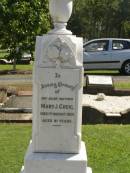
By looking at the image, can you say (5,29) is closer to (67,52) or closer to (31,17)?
(31,17)

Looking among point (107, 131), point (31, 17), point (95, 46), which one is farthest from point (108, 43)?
point (107, 131)

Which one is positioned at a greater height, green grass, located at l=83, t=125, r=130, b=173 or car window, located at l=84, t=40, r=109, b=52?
green grass, located at l=83, t=125, r=130, b=173

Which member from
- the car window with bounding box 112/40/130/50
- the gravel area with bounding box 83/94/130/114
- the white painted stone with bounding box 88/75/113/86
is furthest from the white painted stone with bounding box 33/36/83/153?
the car window with bounding box 112/40/130/50

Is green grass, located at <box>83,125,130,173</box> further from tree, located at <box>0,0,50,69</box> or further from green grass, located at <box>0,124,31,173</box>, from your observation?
tree, located at <box>0,0,50,69</box>

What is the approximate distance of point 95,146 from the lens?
911 cm

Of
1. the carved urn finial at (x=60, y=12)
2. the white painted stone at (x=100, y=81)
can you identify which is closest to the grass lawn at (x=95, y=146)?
the carved urn finial at (x=60, y=12)

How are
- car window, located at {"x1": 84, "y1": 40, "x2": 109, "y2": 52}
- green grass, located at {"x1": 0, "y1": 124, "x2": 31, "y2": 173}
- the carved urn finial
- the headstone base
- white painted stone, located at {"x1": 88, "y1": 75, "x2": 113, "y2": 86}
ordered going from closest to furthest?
the headstone base → the carved urn finial → green grass, located at {"x1": 0, "y1": 124, "x2": 31, "y2": 173} → white painted stone, located at {"x1": 88, "y1": 75, "x2": 113, "y2": 86} → car window, located at {"x1": 84, "y1": 40, "x2": 109, "y2": 52}

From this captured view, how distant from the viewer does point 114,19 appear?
194ft

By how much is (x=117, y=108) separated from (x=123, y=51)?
1139cm

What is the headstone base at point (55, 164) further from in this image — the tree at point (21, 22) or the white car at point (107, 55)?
the tree at point (21, 22)

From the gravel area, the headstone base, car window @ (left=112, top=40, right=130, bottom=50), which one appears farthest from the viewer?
car window @ (left=112, top=40, right=130, bottom=50)

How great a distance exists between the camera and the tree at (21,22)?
25016mm

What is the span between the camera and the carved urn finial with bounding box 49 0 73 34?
6605mm

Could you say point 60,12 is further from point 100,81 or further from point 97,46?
point 97,46
